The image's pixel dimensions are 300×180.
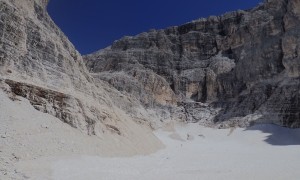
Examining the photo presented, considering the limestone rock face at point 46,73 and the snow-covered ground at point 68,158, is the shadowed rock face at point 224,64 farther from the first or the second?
the snow-covered ground at point 68,158

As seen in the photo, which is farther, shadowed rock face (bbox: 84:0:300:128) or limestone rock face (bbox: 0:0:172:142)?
shadowed rock face (bbox: 84:0:300:128)

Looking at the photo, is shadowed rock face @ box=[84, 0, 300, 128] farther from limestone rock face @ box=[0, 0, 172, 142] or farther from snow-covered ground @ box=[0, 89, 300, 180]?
snow-covered ground @ box=[0, 89, 300, 180]

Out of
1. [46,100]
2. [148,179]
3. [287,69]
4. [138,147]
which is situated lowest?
[148,179]

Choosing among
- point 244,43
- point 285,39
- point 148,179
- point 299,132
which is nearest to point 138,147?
point 148,179

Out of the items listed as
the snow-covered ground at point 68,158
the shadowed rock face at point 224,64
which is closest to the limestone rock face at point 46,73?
the snow-covered ground at point 68,158

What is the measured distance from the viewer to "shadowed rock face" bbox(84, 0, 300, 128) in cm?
5881

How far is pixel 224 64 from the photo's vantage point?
76.9 meters

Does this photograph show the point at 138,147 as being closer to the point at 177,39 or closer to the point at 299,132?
the point at 299,132

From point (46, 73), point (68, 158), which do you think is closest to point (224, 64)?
point (46, 73)

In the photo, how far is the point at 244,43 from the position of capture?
76938 mm

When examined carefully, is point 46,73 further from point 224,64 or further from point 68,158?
point 224,64

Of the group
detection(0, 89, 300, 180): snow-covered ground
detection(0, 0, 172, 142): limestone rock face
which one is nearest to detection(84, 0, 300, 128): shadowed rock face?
detection(0, 0, 172, 142): limestone rock face

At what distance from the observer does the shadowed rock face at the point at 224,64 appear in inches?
2315

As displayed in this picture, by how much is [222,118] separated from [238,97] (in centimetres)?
679
